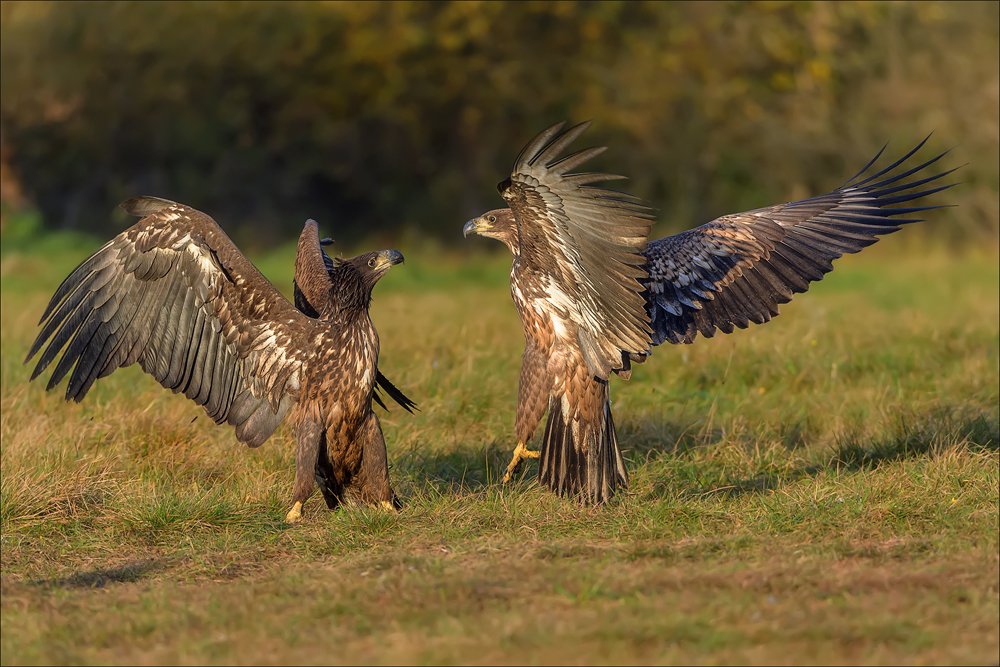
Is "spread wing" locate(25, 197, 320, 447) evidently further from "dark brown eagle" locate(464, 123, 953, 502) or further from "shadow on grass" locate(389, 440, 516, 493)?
"dark brown eagle" locate(464, 123, 953, 502)

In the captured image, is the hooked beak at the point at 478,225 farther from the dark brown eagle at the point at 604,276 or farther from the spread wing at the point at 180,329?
the spread wing at the point at 180,329

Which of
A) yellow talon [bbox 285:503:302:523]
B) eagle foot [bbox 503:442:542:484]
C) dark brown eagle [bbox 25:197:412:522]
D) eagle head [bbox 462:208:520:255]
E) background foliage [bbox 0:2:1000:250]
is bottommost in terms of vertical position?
yellow talon [bbox 285:503:302:523]

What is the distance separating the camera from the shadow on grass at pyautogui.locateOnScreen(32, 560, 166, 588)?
14.8 ft

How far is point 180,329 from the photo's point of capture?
5301 mm

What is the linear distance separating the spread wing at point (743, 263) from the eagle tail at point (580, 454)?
0.63m

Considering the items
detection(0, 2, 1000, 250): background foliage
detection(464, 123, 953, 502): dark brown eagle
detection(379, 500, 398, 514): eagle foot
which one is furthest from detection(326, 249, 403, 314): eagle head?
detection(0, 2, 1000, 250): background foliage

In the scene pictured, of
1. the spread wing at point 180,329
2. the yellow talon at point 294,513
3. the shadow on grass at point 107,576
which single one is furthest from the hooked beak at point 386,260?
the shadow on grass at point 107,576

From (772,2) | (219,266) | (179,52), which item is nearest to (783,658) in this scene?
(219,266)

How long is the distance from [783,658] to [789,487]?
2222 mm

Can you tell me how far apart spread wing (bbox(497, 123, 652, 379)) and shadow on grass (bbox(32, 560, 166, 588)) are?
2.11 m

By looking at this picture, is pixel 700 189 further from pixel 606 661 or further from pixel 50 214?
pixel 606 661

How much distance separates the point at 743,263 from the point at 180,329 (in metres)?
2.93

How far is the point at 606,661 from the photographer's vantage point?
3570 mm

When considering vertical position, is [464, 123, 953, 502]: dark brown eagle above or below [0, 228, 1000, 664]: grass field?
above
